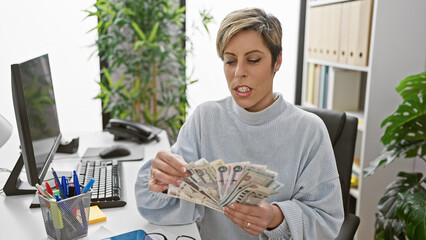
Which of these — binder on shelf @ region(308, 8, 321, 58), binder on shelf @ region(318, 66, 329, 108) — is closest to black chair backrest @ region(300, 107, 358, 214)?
binder on shelf @ region(318, 66, 329, 108)

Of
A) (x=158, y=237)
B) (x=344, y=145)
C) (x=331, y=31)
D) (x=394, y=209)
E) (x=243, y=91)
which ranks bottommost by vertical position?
(x=394, y=209)

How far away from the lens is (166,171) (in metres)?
0.98

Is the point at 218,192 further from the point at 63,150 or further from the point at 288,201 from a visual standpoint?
the point at 63,150

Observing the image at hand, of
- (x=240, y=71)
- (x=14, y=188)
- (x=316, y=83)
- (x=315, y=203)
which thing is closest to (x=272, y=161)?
(x=315, y=203)

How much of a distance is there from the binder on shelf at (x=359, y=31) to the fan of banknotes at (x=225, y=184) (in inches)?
59.8

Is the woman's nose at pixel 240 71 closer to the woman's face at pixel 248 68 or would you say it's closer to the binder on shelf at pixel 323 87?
A: the woman's face at pixel 248 68

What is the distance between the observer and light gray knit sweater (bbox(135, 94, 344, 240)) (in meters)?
1.06

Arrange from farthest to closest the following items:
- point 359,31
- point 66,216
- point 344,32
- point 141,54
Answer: point 141,54 → point 344,32 → point 359,31 → point 66,216

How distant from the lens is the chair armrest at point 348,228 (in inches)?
52.1

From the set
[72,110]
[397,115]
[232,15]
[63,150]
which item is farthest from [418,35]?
[72,110]

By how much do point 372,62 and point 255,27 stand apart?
3.99 ft

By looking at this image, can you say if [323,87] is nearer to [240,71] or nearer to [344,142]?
[344,142]

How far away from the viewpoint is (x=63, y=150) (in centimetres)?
180

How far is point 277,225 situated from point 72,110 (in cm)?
201
